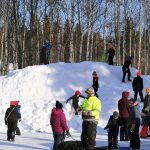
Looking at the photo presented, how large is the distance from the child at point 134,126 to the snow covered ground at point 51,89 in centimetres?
580

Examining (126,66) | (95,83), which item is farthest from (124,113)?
(126,66)

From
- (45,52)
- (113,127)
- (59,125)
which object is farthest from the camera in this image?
(45,52)

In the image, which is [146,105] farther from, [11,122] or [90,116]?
[11,122]

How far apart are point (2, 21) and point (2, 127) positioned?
2140cm

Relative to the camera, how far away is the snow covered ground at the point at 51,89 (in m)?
22.9

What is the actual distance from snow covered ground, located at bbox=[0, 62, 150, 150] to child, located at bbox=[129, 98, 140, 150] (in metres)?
5.80

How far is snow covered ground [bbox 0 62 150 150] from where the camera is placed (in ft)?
75.2

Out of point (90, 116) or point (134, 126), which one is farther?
point (134, 126)

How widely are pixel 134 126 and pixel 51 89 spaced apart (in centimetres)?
1188

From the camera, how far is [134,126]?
601 inches

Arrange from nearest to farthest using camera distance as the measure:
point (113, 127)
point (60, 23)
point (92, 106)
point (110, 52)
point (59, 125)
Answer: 1. point (92, 106)
2. point (59, 125)
3. point (113, 127)
4. point (110, 52)
5. point (60, 23)

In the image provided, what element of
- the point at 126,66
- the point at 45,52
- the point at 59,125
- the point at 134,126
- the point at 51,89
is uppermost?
the point at 45,52

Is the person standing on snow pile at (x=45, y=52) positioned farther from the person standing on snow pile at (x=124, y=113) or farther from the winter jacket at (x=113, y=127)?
the winter jacket at (x=113, y=127)

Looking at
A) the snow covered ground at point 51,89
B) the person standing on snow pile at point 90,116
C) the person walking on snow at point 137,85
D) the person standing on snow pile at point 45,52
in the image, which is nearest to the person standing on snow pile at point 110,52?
the snow covered ground at point 51,89
